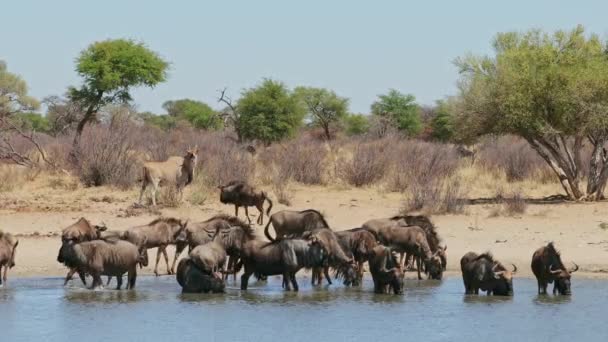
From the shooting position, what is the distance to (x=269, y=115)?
47250mm

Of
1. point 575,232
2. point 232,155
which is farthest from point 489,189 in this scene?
point 575,232

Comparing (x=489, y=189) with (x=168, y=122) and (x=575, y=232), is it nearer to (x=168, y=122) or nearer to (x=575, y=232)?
(x=575, y=232)

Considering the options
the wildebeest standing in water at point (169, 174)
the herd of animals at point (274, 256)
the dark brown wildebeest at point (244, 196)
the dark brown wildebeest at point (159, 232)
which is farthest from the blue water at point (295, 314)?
the wildebeest standing in water at point (169, 174)

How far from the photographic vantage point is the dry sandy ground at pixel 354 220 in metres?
19.8

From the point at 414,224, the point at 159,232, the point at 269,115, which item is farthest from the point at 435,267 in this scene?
the point at 269,115

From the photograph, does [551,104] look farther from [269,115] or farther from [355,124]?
[355,124]

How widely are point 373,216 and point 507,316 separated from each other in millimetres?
9290

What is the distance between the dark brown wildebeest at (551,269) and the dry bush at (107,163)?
1243cm

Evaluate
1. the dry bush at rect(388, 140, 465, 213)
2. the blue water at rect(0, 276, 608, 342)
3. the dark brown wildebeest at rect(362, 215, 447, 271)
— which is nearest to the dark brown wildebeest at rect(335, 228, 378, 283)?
the blue water at rect(0, 276, 608, 342)

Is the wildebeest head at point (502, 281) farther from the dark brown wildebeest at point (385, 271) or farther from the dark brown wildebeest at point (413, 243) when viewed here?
the dark brown wildebeest at point (413, 243)

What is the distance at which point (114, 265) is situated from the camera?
16.1 metres

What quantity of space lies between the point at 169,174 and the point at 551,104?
342 inches

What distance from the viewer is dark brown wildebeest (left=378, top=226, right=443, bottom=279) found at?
17562 millimetres

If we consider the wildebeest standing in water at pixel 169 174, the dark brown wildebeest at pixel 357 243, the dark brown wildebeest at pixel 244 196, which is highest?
the wildebeest standing in water at pixel 169 174
